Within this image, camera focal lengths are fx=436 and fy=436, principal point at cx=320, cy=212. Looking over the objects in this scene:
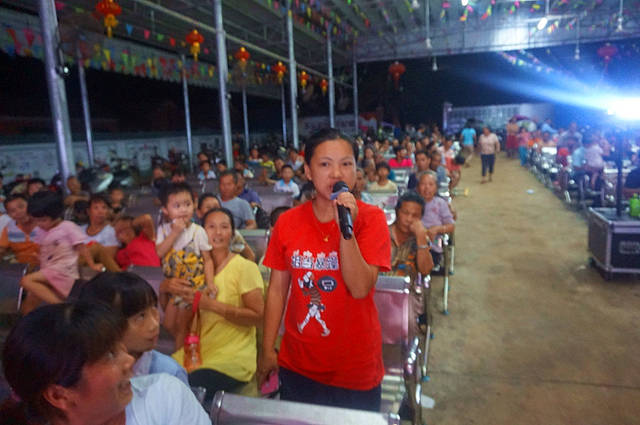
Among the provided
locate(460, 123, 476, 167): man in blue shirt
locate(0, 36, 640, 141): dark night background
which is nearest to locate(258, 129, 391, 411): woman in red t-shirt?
locate(0, 36, 640, 141): dark night background

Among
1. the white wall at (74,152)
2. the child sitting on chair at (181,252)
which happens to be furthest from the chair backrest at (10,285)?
the white wall at (74,152)

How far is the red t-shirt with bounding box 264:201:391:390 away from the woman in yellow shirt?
2.20 feet

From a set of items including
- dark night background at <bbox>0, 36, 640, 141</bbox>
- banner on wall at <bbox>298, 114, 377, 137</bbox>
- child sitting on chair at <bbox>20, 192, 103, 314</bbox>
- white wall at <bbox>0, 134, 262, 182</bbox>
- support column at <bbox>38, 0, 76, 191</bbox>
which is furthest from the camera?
banner on wall at <bbox>298, 114, 377, 137</bbox>

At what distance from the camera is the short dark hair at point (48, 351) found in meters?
0.99

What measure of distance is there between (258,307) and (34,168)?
913 centimetres

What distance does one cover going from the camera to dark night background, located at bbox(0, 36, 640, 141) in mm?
11045

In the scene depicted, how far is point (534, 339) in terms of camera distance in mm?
3592

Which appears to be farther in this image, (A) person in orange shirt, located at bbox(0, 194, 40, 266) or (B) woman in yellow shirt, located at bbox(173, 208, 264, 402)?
(A) person in orange shirt, located at bbox(0, 194, 40, 266)

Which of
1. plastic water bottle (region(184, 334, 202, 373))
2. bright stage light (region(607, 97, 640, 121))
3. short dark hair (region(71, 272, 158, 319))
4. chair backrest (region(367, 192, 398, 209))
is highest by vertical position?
bright stage light (region(607, 97, 640, 121))

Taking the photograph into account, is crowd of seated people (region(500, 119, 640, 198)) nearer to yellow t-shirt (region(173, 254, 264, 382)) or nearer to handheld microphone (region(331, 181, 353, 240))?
yellow t-shirt (region(173, 254, 264, 382))

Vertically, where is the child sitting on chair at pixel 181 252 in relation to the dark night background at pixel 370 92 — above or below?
below

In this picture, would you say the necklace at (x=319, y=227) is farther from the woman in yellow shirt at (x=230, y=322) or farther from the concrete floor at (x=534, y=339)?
the concrete floor at (x=534, y=339)

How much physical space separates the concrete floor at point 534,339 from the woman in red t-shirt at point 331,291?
4.62ft

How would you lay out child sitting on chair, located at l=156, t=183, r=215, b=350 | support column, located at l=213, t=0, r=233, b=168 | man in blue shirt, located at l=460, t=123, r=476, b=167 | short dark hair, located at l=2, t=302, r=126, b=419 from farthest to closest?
man in blue shirt, located at l=460, t=123, r=476, b=167, support column, located at l=213, t=0, r=233, b=168, child sitting on chair, located at l=156, t=183, r=215, b=350, short dark hair, located at l=2, t=302, r=126, b=419
